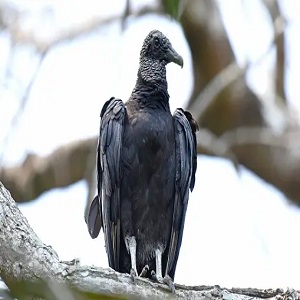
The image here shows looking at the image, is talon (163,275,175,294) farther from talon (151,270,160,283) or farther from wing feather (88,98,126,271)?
wing feather (88,98,126,271)

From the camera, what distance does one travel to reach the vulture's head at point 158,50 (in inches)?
225

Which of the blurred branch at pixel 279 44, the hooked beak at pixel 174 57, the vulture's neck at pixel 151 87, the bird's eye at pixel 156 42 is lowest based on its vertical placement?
the vulture's neck at pixel 151 87

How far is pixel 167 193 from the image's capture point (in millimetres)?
5145

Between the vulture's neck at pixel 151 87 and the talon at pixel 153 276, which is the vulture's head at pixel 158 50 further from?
the talon at pixel 153 276

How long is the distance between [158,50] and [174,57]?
17 cm

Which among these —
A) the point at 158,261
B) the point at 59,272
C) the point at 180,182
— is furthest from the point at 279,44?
the point at 59,272

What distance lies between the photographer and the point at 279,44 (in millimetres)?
8117

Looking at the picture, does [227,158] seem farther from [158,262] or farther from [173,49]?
[158,262]

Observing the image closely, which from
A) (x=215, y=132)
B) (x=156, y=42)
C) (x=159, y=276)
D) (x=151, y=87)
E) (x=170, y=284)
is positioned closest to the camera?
(x=170, y=284)

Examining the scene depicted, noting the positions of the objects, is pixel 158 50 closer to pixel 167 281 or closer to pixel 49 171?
pixel 167 281

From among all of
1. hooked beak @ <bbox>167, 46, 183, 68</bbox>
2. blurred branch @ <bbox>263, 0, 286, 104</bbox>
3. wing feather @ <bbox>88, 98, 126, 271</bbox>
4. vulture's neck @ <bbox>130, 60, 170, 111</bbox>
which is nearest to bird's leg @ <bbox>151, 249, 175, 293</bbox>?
wing feather @ <bbox>88, 98, 126, 271</bbox>

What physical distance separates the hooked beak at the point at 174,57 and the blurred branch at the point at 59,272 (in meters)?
2.00

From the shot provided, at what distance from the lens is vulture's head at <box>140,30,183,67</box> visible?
5.71 meters

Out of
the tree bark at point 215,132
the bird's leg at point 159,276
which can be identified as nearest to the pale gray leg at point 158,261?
the bird's leg at point 159,276
